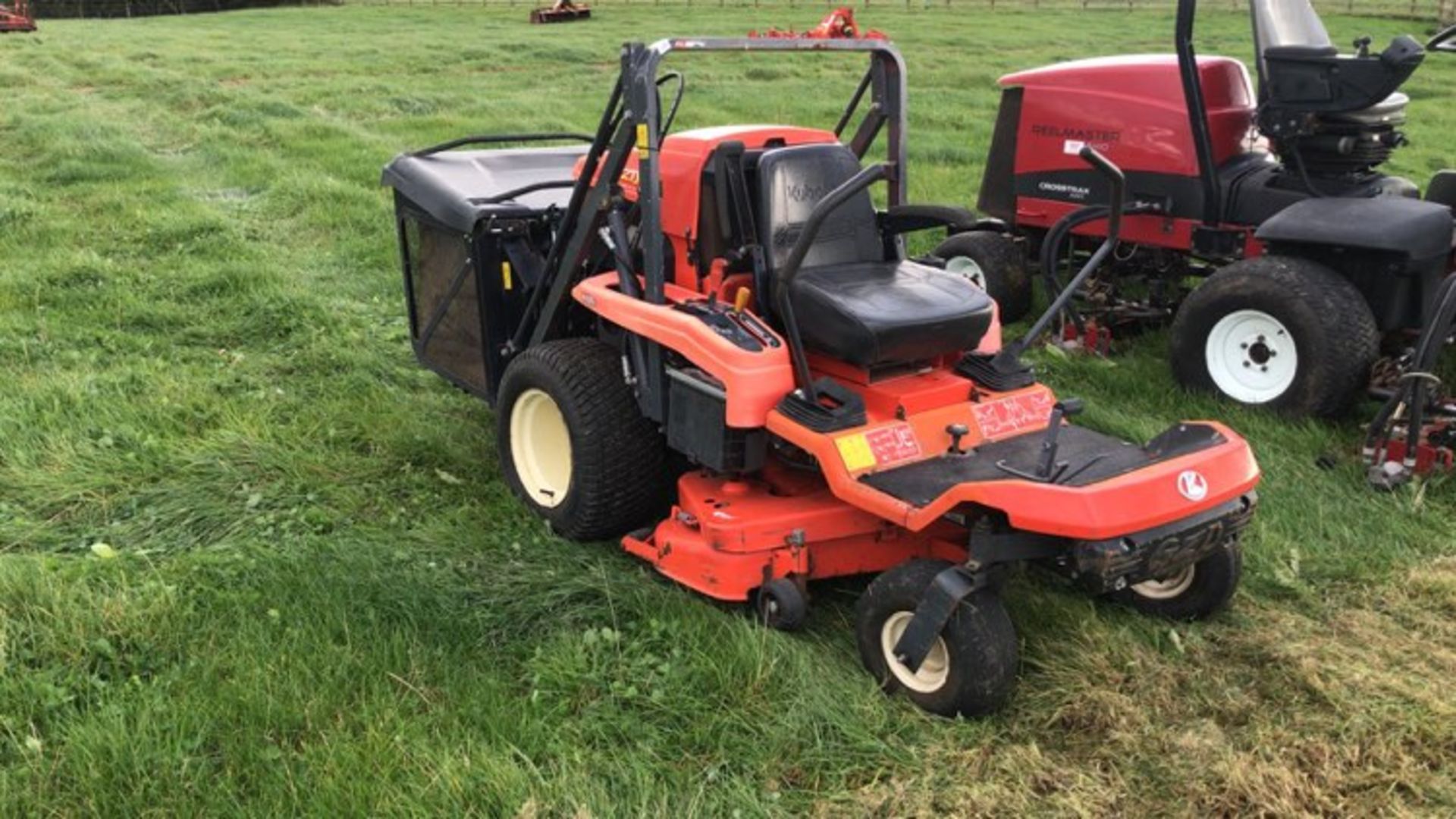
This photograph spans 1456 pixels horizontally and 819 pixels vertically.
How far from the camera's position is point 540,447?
425 centimetres

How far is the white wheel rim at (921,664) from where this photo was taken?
9.83 ft

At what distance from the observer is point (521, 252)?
4.48 m

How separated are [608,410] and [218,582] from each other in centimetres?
125

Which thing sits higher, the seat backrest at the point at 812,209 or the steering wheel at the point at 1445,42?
the steering wheel at the point at 1445,42

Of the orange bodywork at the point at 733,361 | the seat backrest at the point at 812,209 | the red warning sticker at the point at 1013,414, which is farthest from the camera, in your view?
the seat backrest at the point at 812,209

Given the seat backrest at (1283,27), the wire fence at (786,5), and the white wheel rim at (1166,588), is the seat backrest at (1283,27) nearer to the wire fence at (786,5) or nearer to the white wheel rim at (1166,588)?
the white wheel rim at (1166,588)

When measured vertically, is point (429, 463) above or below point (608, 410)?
below

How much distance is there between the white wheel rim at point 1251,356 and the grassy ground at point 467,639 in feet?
0.59

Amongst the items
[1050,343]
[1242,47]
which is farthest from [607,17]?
[1050,343]

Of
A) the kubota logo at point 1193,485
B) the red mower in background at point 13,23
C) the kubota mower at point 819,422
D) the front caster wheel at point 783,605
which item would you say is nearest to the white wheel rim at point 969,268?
the kubota mower at point 819,422

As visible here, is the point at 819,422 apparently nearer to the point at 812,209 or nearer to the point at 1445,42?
the point at 812,209

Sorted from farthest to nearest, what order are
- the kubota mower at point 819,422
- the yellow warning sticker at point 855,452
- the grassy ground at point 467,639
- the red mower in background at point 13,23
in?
the red mower in background at point 13,23
the yellow warning sticker at point 855,452
the kubota mower at point 819,422
the grassy ground at point 467,639

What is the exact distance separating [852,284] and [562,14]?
27943mm

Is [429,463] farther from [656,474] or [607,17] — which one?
[607,17]
